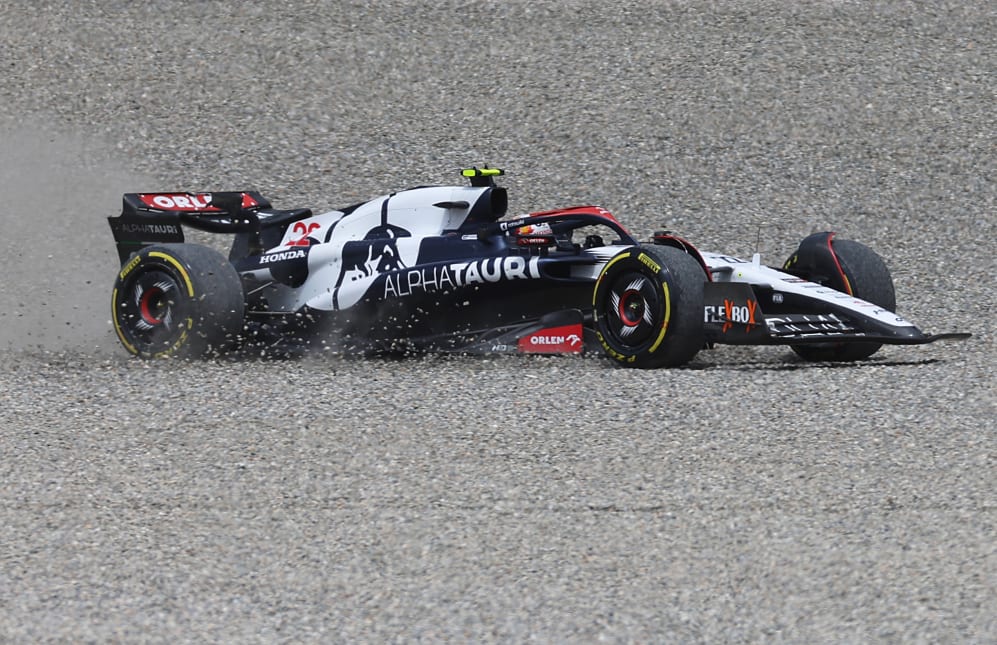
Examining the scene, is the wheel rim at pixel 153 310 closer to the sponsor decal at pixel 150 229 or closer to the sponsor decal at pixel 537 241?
the sponsor decal at pixel 150 229

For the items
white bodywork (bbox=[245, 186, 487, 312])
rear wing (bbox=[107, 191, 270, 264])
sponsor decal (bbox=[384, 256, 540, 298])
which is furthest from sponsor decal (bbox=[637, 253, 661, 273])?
rear wing (bbox=[107, 191, 270, 264])

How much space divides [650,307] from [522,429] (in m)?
1.81

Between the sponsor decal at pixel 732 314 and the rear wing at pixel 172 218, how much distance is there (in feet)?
11.8

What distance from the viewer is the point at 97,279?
559 inches

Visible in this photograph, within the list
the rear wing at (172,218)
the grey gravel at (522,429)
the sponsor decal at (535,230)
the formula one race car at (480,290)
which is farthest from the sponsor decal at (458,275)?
the rear wing at (172,218)

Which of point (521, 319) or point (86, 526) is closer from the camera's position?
point (86, 526)

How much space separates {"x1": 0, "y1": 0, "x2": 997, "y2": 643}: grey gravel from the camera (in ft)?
14.0

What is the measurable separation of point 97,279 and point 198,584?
10.3 m

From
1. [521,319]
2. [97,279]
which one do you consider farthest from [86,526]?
[97,279]

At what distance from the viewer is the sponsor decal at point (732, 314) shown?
8.06 metres

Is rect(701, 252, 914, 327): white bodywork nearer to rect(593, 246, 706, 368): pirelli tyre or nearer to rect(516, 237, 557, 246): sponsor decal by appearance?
rect(593, 246, 706, 368): pirelli tyre

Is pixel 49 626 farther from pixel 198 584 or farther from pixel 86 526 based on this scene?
pixel 86 526

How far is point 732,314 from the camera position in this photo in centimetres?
807

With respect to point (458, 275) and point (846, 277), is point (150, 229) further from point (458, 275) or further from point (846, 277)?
point (846, 277)
